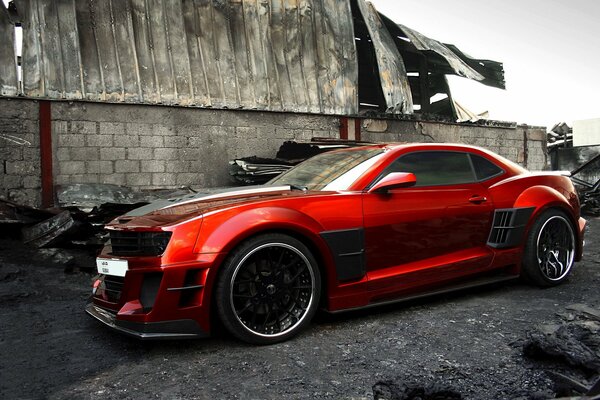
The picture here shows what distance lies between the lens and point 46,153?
26.3 ft

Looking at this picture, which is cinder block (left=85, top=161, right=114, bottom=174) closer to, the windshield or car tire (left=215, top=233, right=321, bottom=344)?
the windshield

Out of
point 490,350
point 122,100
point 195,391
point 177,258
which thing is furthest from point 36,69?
point 490,350

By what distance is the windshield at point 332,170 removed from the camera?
153 inches

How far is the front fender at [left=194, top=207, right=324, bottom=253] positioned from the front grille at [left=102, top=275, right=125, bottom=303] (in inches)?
24.5

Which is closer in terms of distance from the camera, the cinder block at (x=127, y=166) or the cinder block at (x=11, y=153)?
the cinder block at (x=11, y=153)

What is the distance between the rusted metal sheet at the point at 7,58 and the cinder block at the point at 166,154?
2353mm

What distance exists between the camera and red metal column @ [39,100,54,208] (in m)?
7.98

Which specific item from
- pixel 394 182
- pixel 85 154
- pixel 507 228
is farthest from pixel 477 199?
pixel 85 154

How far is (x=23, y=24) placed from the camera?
27.0ft

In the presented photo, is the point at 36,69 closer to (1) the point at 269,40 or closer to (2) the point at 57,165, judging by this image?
(2) the point at 57,165

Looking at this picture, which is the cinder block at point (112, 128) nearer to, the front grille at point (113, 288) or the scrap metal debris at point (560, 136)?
the front grille at point (113, 288)

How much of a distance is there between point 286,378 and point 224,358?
0.50 meters

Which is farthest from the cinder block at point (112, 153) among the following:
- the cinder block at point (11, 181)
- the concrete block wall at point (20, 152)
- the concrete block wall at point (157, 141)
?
Result: the cinder block at point (11, 181)

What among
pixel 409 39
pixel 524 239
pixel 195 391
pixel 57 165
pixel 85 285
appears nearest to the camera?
pixel 195 391
